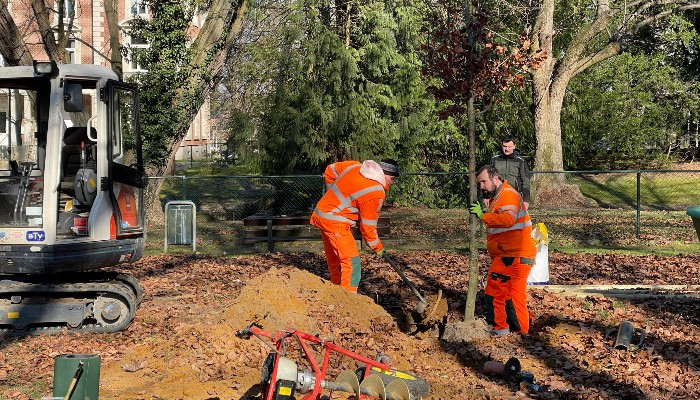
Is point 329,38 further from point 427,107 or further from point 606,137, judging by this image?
point 606,137

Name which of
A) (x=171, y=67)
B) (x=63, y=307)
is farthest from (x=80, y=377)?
(x=171, y=67)

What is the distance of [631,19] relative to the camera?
25781mm

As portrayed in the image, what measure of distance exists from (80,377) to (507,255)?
4.95 metres

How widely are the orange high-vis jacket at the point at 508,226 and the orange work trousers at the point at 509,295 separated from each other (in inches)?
3.8

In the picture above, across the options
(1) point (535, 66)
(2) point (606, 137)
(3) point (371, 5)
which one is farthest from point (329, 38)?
(1) point (535, 66)

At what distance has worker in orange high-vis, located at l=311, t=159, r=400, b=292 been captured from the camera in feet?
33.1

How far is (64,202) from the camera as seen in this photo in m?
10.2

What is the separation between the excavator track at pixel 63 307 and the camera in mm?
10195

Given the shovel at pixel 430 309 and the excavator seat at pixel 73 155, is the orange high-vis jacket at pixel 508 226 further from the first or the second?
the excavator seat at pixel 73 155

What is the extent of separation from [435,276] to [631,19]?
50.6 feet

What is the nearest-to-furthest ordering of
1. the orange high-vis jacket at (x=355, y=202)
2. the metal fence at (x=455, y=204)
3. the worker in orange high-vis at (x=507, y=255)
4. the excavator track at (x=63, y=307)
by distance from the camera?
the worker in orange high-vis at (x=507, y=255)
the orange high-vis jacket at (x=355, y=202)
the excavator track at (x=63, y=307)
the metal fence at (x=455, y=204)

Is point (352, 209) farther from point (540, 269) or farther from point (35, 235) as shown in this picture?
point (35, 235)

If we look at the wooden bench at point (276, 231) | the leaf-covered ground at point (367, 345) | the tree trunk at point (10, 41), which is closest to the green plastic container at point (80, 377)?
the leaf-covered ground at point (367, 345)

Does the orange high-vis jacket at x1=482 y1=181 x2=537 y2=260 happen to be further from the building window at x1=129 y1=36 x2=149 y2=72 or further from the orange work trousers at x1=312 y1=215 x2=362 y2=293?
the building window at x1=129 y1=36 x2=149 y2=72
